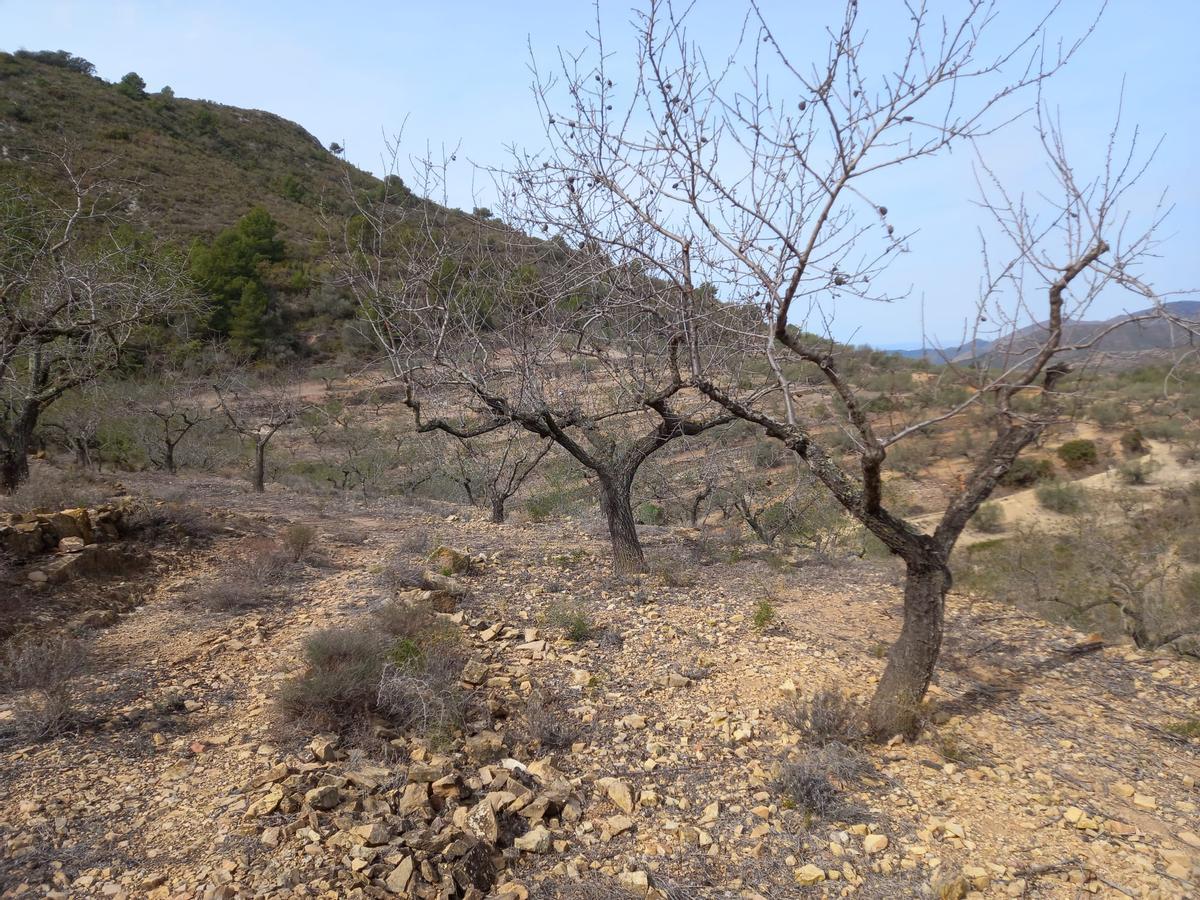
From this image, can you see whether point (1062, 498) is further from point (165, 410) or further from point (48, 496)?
point (165, 410)

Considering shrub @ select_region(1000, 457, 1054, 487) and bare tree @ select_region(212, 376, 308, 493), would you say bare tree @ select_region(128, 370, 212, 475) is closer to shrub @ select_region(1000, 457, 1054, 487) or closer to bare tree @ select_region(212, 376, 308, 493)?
bare tree @ select_region(212, 376, 308, 493)

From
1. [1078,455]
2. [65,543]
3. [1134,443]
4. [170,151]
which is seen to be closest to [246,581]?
[65,543]

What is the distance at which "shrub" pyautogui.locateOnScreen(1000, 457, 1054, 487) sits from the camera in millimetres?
19875

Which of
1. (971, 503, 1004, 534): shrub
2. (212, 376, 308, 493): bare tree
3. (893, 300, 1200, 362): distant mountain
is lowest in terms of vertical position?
(971, 503, 1004, 534): shrub

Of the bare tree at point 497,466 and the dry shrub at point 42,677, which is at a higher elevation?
the bare tree at point 497,466

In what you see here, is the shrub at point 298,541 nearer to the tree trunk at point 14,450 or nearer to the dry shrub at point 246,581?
the dry shrub at point 246,581

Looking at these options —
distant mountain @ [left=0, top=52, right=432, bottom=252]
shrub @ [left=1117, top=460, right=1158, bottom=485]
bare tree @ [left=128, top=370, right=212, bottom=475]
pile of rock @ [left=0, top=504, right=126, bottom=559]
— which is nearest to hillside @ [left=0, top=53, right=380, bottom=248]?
distant mountain @ [left=0, top=52, right=432, bottom=252]

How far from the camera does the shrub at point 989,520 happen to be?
1645 centimetres

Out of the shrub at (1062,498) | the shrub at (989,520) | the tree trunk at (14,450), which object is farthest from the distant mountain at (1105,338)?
the shrub at (989,520)

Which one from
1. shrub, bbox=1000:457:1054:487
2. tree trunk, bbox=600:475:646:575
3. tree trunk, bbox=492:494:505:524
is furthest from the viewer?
shrub, bbox=1000:457:1054:487

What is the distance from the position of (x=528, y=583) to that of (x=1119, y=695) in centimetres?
453

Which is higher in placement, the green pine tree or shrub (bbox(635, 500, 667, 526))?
the green pine tree

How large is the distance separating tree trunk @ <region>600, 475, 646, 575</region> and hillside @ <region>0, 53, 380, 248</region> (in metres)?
21.0

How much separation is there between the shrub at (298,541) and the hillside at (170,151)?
19.4 metres
